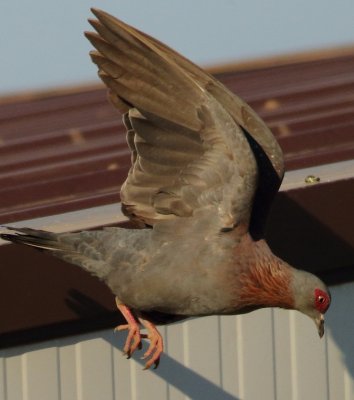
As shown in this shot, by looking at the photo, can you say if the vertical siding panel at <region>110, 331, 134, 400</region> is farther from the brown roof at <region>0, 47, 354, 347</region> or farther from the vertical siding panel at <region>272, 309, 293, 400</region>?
the vertical siding panel at <region>272, 309, 293, 400</region>

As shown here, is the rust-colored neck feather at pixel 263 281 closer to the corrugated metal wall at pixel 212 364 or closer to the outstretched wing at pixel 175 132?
the outstretched wing at pixel 175 132

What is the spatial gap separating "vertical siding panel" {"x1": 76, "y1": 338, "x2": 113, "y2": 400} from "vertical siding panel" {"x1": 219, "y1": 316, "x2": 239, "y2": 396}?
2.36ft

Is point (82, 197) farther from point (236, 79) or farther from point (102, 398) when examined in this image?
point (236, 79)

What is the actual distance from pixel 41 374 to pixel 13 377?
14cm

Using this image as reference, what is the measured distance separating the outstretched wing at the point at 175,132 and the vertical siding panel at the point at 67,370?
0.74 metres

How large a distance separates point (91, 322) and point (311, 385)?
159cm

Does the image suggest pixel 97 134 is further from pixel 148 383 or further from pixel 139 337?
pixel 139 337

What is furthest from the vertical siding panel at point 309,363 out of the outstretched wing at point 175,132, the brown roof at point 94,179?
the outstretched wing at point 175,132

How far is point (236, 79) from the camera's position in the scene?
10.3 m

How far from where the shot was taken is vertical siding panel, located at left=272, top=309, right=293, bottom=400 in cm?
770

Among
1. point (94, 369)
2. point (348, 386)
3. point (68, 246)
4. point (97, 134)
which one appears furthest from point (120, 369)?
point (97, 134)

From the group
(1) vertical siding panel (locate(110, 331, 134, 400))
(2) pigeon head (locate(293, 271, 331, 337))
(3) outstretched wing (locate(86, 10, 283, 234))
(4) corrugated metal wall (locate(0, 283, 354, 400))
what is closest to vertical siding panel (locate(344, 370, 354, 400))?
(4) corrugated metal wall (locate(0, 283, 354, 400))

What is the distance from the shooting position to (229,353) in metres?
7.52

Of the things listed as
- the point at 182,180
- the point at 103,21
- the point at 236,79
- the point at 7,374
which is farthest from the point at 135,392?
the point at 236,79
